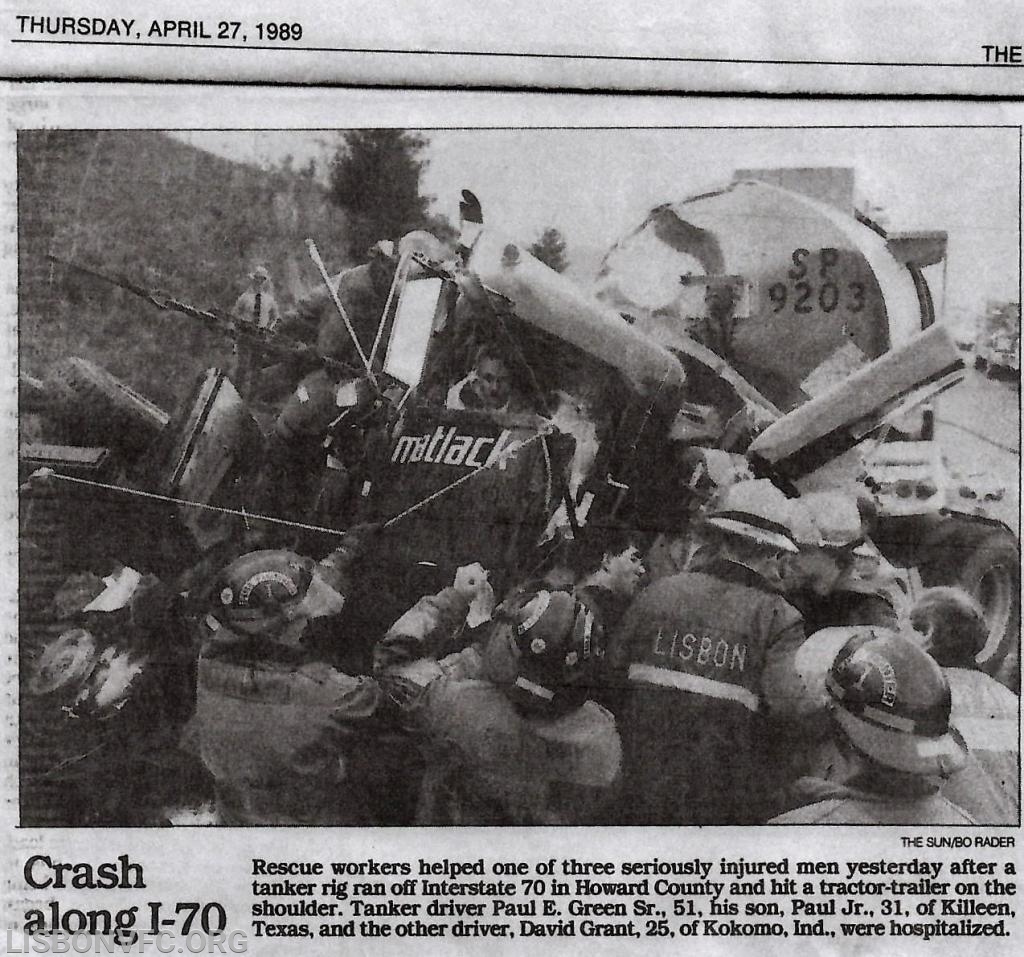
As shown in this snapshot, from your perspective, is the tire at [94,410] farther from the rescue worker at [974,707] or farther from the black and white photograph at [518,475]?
the rescue worker at [974,707]

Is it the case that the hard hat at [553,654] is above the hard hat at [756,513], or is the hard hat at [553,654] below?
below

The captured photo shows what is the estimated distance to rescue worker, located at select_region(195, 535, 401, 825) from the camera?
84 cm

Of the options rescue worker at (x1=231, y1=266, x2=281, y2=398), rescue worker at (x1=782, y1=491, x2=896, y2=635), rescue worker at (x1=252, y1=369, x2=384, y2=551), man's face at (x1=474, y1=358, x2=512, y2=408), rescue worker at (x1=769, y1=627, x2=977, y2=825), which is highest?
rescue worker at (x1=231, y1=266, x2=281, y2=398)

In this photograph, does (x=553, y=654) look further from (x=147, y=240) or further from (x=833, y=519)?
(x=147, y=240)

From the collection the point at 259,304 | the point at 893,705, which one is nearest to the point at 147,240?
the point at 259,304

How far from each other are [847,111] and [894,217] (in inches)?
4.5

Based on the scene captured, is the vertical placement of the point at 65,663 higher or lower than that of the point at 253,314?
lower

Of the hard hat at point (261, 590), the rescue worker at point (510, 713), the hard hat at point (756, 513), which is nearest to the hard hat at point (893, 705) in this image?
the hard hat at point (756, 513)

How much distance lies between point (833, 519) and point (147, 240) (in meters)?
0.73

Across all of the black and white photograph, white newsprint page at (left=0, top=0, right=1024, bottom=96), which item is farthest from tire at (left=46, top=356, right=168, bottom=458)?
white newsprint page at (left=0, top=0, right=1024, bottom=96)

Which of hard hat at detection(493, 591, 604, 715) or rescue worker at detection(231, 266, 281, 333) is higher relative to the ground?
rescue worker at detection(231, 266, 281, 333)

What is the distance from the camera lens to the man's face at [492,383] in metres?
0.86

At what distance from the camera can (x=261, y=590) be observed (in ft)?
2.75

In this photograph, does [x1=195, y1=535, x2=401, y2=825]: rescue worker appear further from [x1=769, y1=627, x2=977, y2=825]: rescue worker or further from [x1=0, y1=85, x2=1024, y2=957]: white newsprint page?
[x1=769, y1=627, x2=977, y2=825]: rescue worker
